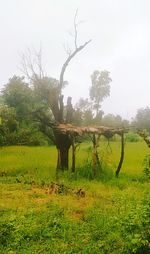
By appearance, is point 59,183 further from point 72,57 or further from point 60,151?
point 72,57

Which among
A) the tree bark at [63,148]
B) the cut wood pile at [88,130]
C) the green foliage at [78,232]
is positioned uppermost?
the cut wood pile at [88,130]

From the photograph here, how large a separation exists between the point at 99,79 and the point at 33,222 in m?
59.4

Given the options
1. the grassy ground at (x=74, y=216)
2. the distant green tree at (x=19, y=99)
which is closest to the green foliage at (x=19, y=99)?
the distant green tree at (x=19, y=99)

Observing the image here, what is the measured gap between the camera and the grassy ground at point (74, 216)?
6741 millimetres

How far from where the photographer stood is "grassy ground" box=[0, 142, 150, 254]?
22.1 feet

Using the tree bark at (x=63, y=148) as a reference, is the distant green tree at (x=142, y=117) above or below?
above

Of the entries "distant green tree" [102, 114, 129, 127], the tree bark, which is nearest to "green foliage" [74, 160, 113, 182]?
the tree bark

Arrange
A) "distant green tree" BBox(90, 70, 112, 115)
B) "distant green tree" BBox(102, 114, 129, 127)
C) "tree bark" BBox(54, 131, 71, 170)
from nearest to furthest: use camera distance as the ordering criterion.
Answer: "tree bark" BBox(54, 131, 71, 170)
"distant green tree" BBox(102, 114, 129, 127)
"distant green tree" BBox(90, 70, 112, 115)

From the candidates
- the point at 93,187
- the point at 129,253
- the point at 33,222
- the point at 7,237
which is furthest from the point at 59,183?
the point at 129,253

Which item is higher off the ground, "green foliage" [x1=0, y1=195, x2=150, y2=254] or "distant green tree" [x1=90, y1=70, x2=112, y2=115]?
"distant green tree" [x1=90, y1=70, x2=112, y2=115]

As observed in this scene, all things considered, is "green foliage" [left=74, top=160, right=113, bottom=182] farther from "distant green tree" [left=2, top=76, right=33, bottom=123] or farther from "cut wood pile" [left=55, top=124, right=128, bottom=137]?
"distant green tree" [left=2, top=76, right=33, bottom=123]

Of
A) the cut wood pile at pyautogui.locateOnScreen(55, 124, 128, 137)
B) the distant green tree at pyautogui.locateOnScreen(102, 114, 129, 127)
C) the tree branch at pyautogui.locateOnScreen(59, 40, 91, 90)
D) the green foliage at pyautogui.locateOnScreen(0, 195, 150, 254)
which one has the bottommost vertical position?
the green foliage at pyautogui.locateOnScreen(0, 195, 150, 254)

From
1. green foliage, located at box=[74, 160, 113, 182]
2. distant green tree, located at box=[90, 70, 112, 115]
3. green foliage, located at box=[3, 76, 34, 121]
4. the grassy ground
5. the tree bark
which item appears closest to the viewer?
the grassy ground

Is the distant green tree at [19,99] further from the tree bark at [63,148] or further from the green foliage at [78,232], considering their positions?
the green foliage at [78,232]
